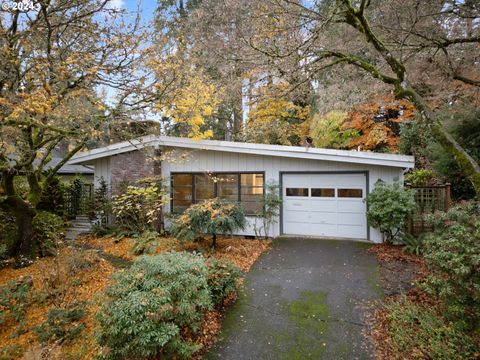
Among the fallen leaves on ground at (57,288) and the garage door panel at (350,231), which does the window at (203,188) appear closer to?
the fallen leaves on ground at (57,288)

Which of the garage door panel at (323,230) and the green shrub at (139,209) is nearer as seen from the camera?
the garage door panel at (323,230)

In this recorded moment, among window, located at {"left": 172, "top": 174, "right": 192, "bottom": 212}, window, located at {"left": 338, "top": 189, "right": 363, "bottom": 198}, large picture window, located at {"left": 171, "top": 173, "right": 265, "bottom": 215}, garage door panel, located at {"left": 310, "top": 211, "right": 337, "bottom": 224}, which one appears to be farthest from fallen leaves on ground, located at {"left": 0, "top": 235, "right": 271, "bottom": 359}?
window, located at {"left": 338, "top": 189, "right": 363, "bottom": 198}

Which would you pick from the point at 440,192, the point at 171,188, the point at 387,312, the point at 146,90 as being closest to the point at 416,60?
the point at 440,192

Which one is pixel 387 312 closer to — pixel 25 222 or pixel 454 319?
pixel 454 319

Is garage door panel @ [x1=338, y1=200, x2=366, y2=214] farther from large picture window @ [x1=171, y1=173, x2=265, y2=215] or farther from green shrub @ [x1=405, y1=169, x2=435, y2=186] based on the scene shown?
green shrub @ [x1=405, y1=169, x2=435, y2=186]

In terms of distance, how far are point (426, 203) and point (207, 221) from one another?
617cm

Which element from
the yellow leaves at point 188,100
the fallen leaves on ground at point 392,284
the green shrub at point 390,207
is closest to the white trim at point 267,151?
the green shrub at point 390,207

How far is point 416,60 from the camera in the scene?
23.0ft

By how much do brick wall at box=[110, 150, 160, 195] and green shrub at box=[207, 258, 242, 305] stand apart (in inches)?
224

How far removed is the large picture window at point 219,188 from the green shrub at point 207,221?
1.46 meters

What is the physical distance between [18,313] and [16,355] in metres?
1.23

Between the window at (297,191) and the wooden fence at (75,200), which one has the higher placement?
the window at (297,191)

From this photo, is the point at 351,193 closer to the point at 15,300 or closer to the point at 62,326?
the point at 62,326

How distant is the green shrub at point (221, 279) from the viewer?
4.61m
